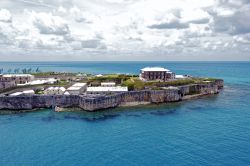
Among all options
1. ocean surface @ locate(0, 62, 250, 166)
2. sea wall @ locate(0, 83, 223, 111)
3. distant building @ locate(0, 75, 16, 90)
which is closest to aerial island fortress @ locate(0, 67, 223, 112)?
sea wall @ locate(0, 83, 223, 111)

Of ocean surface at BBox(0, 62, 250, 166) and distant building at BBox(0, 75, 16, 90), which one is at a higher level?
distant building at BBox(0, 75, 16, 90)

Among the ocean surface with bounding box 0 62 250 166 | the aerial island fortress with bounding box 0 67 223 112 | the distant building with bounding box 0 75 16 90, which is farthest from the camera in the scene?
the distant building with bounding box 0 75 16 90

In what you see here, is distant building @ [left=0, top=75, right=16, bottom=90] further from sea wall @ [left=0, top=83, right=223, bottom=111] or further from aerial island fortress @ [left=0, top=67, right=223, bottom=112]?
sea wall @ [left=0, top=83, right=223, bottom=111]

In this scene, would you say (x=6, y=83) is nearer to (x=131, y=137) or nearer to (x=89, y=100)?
(x=89, y=100)

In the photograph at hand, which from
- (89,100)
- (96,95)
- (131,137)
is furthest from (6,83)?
(131,137)

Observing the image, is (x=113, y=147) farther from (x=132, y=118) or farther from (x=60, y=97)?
(x=60, y=97)

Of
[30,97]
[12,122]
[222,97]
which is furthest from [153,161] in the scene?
[222,97]
